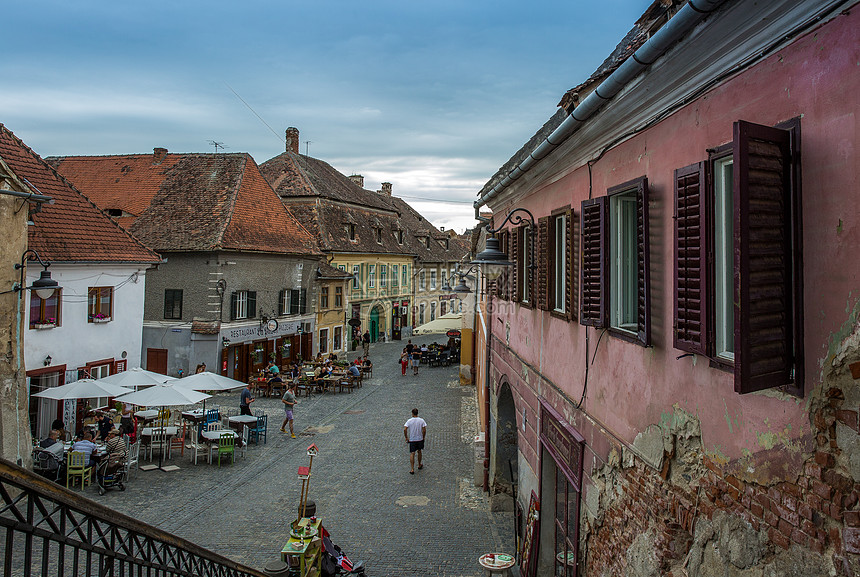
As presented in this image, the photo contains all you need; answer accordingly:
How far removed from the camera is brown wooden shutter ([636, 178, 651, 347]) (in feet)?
15.5

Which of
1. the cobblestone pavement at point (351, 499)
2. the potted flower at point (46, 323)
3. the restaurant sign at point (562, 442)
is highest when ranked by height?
the potted flower at point (46, 323)

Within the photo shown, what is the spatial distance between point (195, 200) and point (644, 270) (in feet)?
95.0

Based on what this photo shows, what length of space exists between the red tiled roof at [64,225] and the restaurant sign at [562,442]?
1500cm

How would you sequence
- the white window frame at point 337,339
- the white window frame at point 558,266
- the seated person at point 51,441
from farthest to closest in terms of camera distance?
the white window frame at point 337,339
the seated person at point 51,441
the white window frame at point 558,266

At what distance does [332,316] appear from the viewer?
38.2 metres

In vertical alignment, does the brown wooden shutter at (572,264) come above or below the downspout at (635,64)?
below

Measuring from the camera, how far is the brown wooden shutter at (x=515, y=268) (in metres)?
9.91

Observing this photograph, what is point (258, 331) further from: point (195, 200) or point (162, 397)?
point (162, 397)

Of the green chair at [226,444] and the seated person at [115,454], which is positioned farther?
the green chair at [226,444]

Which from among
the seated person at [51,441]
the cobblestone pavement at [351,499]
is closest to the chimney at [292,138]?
the cobblestone pavement at [351,499]

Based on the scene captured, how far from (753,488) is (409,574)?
7957 millimetres

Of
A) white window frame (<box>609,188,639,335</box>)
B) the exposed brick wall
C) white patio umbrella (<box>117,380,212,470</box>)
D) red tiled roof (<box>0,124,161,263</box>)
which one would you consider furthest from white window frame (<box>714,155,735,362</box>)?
red tiled roof (<box>0,124,161,263</box>)

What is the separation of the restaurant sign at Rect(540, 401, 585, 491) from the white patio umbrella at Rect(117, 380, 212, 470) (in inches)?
408

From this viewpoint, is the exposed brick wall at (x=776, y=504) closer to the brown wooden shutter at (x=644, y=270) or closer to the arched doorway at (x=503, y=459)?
the brown wooden shutter at (x=644, y=270)
